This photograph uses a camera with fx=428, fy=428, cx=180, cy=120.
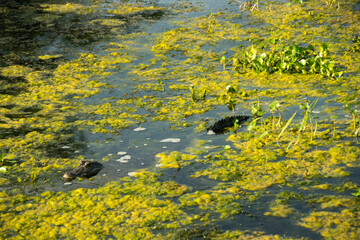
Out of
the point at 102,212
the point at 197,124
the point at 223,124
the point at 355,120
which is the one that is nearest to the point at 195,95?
the point at 197,124

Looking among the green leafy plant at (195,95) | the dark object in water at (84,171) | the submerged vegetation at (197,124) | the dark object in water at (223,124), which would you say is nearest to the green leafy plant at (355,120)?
the submerged vegetation at (197,124)

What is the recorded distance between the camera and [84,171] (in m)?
3.96

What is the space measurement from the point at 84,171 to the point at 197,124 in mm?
1472

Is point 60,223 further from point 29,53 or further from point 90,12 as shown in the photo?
point 90,12

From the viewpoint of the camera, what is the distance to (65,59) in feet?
22.9

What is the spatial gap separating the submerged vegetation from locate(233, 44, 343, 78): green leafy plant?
21 mm

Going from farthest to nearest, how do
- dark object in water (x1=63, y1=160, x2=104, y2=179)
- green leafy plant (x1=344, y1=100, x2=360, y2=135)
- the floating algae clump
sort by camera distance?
green leafy plant (x1=344, y1=100, x2=360, y2=135) < dark object in water (x1=63, y1=160, x2=104, y2=179) < the floating algae clump

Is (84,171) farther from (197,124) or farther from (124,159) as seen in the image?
(197,124)

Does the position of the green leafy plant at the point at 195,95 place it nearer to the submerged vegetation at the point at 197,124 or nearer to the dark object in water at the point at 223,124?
the submerged vegetation at the point at 197,124

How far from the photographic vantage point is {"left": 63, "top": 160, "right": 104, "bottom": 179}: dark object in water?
13.0 ft

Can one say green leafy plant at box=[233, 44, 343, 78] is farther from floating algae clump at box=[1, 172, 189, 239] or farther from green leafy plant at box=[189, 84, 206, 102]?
floating algae clump at box=[1, 172, 189, 239]

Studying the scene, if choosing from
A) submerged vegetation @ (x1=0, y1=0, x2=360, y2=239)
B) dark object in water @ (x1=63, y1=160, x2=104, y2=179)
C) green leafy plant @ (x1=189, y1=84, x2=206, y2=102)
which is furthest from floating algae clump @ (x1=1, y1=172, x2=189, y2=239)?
green leafy plant @ (x1=189, y1=84, x2=206, y2=102)

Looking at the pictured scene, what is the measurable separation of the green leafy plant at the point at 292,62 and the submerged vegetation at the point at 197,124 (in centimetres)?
2

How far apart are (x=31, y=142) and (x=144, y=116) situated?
132 cm
